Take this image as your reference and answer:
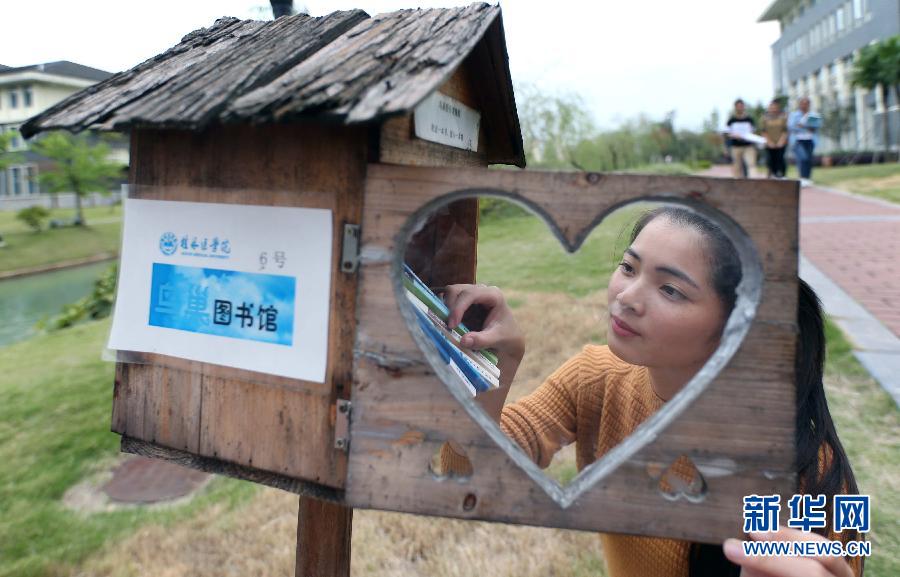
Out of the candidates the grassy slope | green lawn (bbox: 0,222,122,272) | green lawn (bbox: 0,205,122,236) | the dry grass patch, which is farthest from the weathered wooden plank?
green lawn (bbox: 0,205,122,236)

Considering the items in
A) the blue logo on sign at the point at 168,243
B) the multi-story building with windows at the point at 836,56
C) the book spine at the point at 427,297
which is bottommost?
the book spine at the point at 427,297

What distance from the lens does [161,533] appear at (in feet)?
9.72

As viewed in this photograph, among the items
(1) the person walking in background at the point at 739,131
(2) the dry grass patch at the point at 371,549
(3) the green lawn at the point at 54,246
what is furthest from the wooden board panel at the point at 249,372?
(3) the green lawn at the point at 54,246

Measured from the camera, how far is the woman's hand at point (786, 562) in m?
0.85

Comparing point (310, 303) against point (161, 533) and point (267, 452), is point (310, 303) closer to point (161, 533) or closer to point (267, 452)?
point (267, 452)

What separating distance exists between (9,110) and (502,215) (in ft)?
25.5

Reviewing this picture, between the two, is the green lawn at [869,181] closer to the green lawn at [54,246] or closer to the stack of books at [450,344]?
the stack of books at [450,344]

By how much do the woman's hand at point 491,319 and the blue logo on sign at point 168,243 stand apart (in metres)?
0.53

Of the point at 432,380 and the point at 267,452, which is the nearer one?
the point at 432,380

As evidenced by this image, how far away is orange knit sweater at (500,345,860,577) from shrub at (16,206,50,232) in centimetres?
2366

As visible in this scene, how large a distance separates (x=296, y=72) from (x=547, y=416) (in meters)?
0.92

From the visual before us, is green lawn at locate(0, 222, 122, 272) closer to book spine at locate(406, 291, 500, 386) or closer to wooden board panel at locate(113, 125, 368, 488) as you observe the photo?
wooden board panel at locate(113, 125, 368, 488)

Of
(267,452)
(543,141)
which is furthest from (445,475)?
(543,141)

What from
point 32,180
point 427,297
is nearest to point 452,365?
point 427,297
